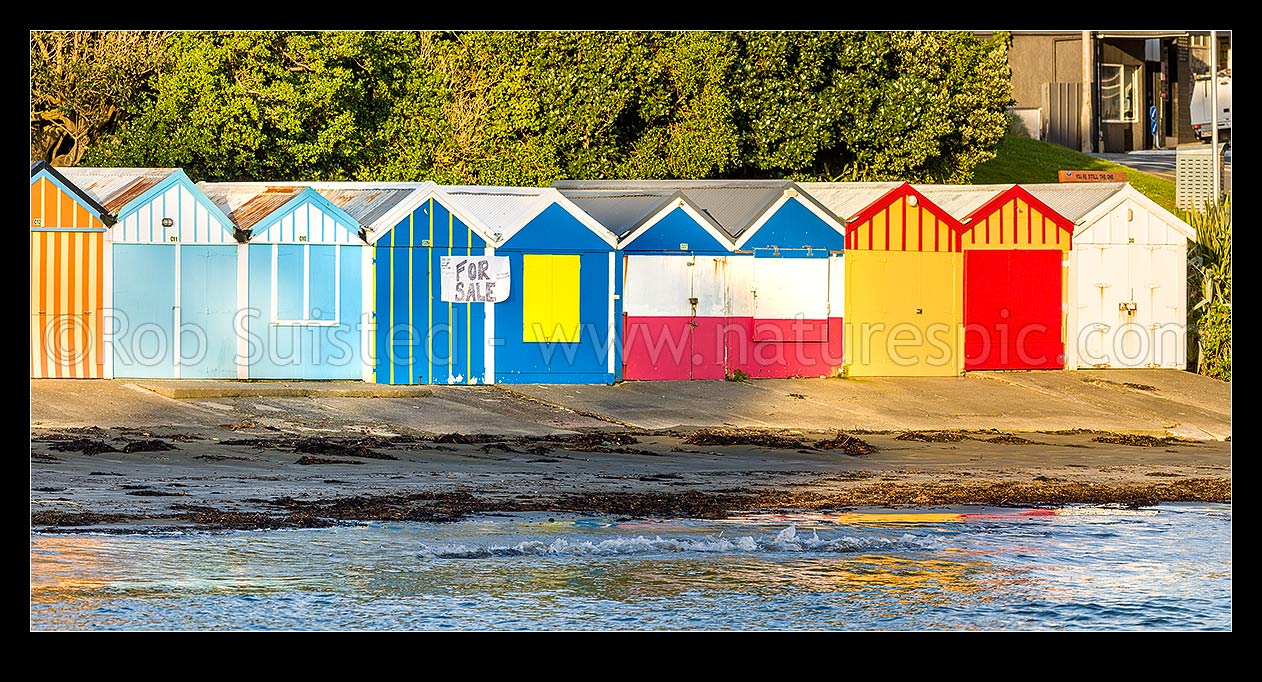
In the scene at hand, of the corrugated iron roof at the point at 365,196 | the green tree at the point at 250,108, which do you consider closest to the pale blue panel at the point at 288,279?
the corrugated iron roof at the point at 365,196

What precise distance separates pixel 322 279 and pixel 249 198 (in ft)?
6.04

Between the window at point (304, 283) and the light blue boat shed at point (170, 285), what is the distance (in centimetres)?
50

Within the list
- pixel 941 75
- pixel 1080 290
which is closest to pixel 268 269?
pixel 1080 290

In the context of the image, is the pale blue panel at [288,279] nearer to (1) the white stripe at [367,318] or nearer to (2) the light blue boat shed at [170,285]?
(2) the light blue boat shed at [170,285]

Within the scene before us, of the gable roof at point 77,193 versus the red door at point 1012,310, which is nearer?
the gable roof at point 77,193

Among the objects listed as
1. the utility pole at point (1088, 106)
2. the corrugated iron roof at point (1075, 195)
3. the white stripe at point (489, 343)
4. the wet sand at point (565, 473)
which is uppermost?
the utility pole at point (1088, 106)

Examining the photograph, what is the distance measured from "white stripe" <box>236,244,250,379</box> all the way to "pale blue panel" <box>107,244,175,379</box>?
75 cm

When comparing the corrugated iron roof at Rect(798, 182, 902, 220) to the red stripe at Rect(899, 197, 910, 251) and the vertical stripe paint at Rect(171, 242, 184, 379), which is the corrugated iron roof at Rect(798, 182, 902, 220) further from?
the vertical stripe paint at Rect(171, 242, 184, 379)

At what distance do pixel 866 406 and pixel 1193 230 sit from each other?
639cm

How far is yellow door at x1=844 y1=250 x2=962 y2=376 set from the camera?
70.3 feet

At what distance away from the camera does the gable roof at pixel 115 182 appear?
19.9 metres

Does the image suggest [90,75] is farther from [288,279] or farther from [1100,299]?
[1100,299]

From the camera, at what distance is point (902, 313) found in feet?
70.8

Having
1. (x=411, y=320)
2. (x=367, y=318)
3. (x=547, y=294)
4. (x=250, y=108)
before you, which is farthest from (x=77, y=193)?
(x=250, y=108)
